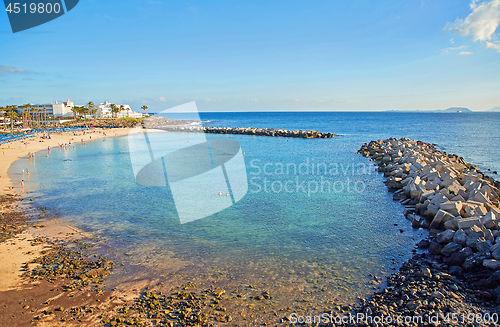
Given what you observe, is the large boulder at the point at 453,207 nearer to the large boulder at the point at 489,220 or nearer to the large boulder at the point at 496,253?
the large boulder at the point at 489,220

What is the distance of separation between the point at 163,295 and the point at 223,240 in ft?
14.3

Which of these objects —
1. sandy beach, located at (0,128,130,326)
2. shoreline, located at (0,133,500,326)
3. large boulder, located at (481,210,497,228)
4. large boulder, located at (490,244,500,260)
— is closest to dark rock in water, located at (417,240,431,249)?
shoreline, located at (0,133,500,326)

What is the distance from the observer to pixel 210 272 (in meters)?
10.0

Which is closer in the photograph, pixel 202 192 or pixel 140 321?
pixel 140 321

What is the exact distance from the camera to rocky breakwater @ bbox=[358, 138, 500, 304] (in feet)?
29.4

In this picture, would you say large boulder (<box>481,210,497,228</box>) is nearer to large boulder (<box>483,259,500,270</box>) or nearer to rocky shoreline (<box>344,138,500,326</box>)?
rocky shoreline (<box>344,138,500,326</box>)

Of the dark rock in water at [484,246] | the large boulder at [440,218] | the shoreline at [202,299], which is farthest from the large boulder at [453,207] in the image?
the shoreline at [202,299]

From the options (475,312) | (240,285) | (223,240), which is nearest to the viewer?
(475,312)

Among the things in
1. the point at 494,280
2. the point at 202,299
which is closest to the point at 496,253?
the point at 494,280

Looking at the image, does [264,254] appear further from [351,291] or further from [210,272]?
[351,291]

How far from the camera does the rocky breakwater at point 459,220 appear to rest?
895 centimetres

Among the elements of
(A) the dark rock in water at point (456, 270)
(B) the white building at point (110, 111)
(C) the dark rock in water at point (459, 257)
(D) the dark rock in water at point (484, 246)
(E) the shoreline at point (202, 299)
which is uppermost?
(B) the white building at point (110, 111)

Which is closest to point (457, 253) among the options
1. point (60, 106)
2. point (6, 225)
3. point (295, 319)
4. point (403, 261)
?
point (403, 261)

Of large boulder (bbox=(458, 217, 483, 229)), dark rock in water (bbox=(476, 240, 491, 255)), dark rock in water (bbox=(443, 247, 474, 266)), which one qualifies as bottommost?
dark rock in water (bbox=(443, 247, 474, 266))
